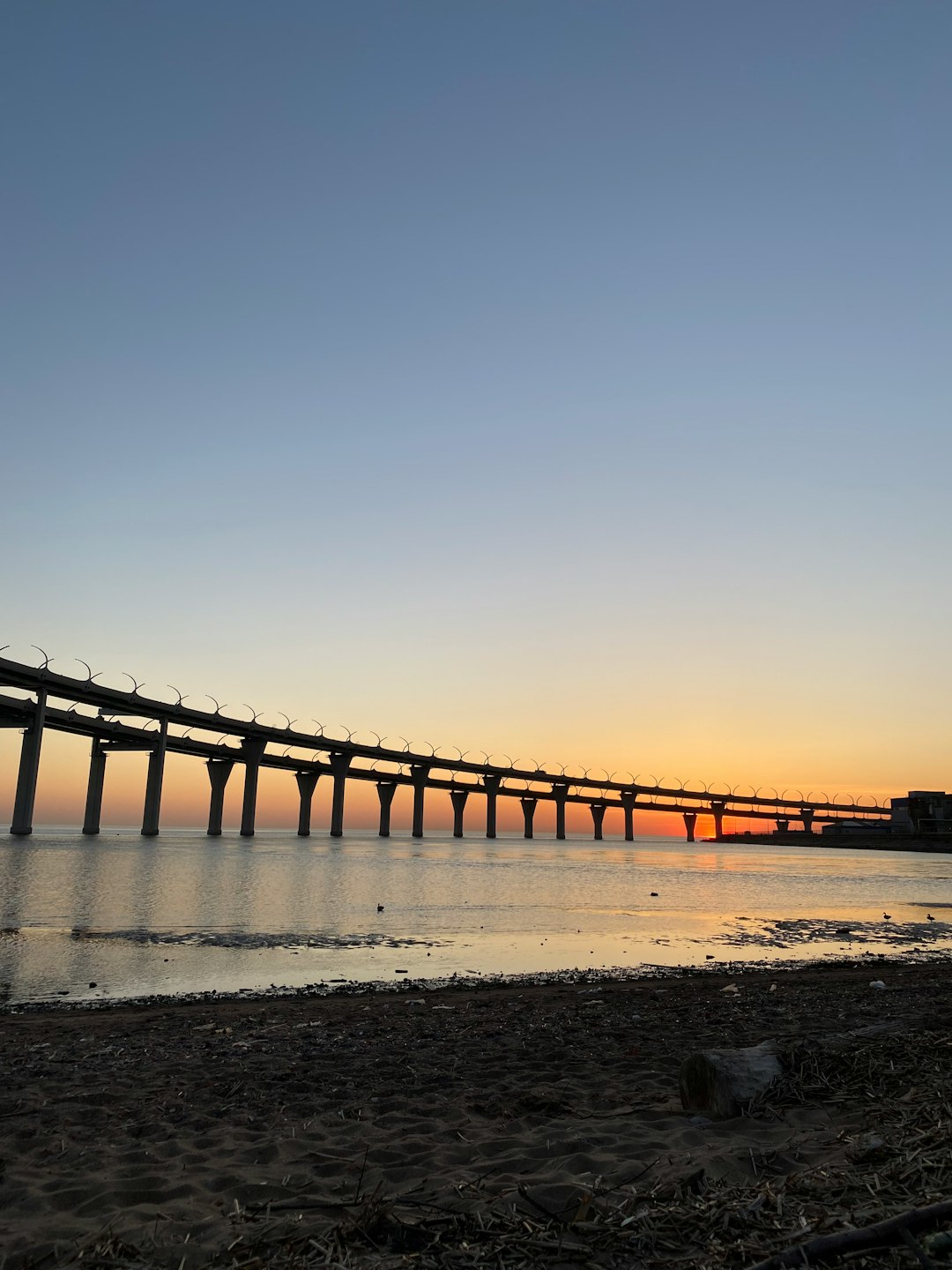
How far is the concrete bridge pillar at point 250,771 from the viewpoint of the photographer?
5773 inches

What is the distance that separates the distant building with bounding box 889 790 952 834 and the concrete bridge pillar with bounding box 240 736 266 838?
13113 centimetres

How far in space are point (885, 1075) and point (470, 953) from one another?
52.7ft

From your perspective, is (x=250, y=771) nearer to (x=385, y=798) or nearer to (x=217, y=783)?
(x=217, y=783)

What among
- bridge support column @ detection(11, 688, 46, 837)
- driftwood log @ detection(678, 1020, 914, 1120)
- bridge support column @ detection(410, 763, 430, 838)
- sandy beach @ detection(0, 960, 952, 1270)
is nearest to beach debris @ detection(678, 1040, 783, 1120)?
driftwood log @ detection(678, 1020, 914, 1120)

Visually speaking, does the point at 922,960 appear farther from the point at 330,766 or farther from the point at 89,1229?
the point at 330,766

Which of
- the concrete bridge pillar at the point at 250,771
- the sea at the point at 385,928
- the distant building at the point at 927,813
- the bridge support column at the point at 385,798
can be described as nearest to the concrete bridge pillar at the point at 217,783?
the concrete bridge pillar at the point at 250,771

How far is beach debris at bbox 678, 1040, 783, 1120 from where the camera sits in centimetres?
751

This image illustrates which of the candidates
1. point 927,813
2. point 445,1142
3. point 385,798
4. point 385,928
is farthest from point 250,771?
point 445,1142

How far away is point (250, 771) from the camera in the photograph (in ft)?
485

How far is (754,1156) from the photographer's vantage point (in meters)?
6.05

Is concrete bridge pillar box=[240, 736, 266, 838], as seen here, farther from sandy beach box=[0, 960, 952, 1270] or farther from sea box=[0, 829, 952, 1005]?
sandy beach box=[0, 960, 952, 1270]

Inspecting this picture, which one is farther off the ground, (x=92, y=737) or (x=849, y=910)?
(x=92, y=737)

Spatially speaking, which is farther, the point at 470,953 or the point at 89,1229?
the point at 470,953

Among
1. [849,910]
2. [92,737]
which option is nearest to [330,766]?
[92,737]
